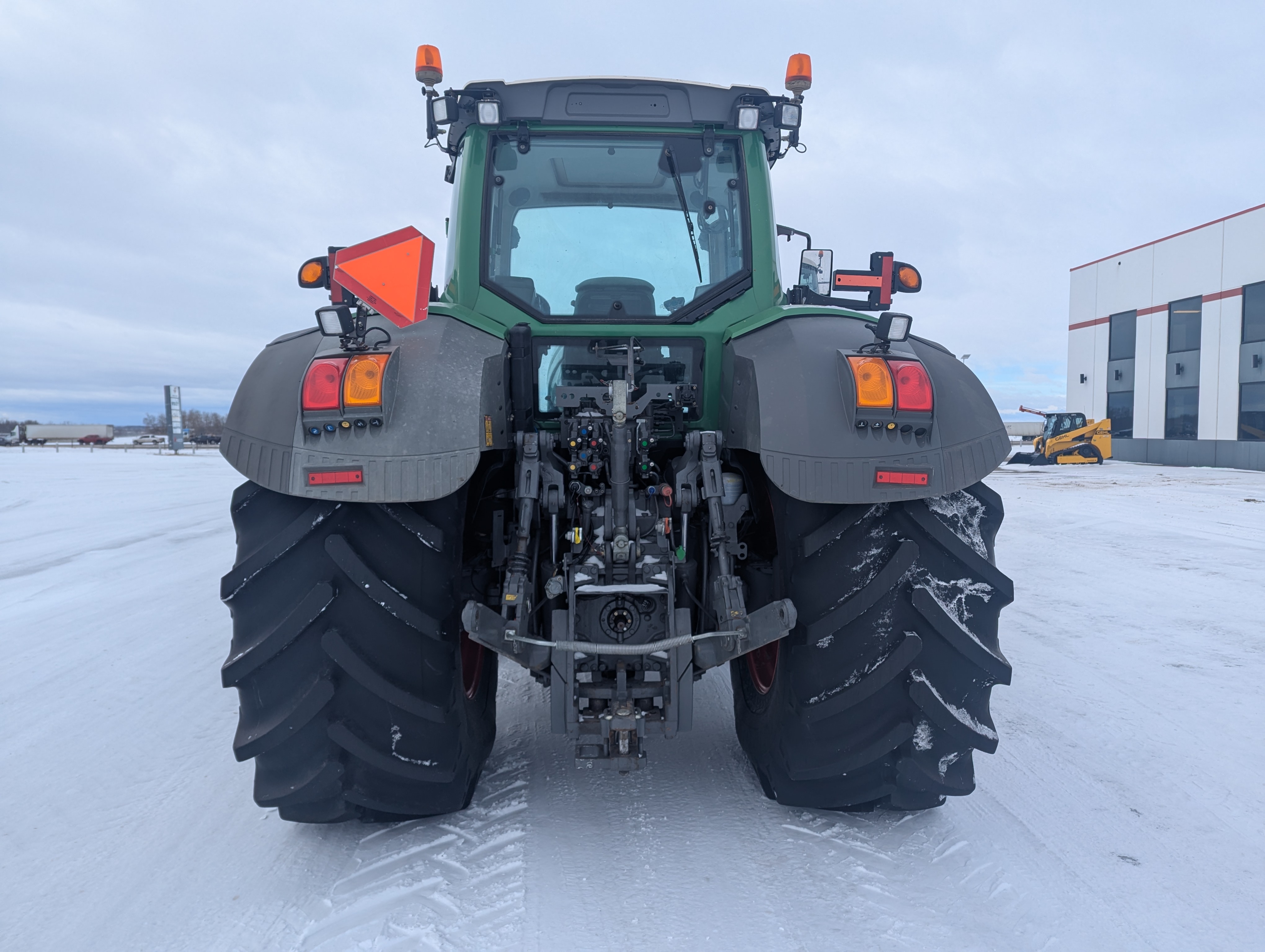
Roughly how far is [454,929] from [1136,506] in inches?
456

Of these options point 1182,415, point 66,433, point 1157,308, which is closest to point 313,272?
point 1182,415

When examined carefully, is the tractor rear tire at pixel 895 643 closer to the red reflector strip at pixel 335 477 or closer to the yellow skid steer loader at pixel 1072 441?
the red reflector strip at pixel 335 477

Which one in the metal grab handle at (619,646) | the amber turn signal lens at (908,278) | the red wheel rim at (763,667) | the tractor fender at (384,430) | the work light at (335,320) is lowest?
the red wheel rim at (763,667)

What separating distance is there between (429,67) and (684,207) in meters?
1.12

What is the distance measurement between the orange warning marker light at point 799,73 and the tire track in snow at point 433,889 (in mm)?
2749

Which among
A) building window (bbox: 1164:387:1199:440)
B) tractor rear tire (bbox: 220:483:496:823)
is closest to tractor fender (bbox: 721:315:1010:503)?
tractor rear tire (bbox: 220:483:496:823)

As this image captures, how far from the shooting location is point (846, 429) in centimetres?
201

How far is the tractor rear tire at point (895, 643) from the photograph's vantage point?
2066mm

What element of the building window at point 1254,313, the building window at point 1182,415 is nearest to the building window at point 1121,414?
the building window at point 1182,415

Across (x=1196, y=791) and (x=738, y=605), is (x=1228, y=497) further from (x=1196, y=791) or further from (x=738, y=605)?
(x=738, y=605)

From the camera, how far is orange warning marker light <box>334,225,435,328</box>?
2.02m

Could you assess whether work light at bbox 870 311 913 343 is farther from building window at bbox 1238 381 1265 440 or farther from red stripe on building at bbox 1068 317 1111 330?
red stripe on building at bbox 1068 317 1111 330

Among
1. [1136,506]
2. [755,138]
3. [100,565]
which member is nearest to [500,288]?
[755,138]

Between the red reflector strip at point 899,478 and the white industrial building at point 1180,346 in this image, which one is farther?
the white industrial building at point 1180,346
